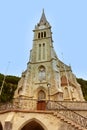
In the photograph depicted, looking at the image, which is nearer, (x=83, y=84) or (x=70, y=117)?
(x=70, y=117)

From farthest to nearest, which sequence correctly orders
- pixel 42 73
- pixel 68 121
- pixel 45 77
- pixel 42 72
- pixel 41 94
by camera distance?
pixel 42 72, pixel 42 73, pixel 45 77, pixel 41 94, pixel 68 121

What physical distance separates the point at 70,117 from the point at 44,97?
47.6 ft

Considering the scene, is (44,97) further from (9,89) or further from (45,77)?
(9,89)

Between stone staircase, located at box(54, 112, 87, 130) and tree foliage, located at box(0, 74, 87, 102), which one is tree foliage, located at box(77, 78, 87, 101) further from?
stone staircase, located at box(54, 112, 87, 130)

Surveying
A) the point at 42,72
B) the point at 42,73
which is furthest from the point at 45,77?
the point at 42,72

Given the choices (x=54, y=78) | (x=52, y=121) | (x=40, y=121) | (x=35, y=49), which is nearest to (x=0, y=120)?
(x=40, y=121)

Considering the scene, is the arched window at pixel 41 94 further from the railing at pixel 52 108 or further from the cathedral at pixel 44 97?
the railing at pixel 52 108

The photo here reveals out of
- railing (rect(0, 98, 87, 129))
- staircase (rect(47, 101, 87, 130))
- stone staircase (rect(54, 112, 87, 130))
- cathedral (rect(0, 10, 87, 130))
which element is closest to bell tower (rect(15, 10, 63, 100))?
cathedral (rect(0, 10, 87, 130))

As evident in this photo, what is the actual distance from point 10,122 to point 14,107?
208 cm

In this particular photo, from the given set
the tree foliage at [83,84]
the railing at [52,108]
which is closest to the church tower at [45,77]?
the railing at [52,108]

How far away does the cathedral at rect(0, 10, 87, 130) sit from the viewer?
16875 millimetres

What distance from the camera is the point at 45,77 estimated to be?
33.3m

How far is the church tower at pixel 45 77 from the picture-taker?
3091 cm

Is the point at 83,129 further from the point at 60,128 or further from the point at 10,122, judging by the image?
the point at 10,122
